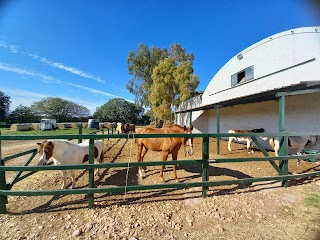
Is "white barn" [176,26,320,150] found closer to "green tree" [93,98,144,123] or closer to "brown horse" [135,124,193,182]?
"brown horse" [135,124,193,182]

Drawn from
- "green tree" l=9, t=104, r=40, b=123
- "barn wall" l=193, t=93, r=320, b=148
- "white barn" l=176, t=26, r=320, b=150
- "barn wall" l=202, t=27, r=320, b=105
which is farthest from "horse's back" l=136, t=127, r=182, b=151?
"green tree" l=9, t=104, r=40, b=123

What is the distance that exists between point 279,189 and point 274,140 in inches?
161

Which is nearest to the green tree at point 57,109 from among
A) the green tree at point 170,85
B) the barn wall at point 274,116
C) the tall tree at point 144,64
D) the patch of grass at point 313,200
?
the tall tree at point 144,64

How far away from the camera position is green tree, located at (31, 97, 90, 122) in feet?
236

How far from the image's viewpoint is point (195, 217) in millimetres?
3096

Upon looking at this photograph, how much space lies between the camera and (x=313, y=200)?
147 inches

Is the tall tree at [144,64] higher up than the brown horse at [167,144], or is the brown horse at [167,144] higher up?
the tall tree at [144,64]

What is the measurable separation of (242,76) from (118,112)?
70960 millimetres

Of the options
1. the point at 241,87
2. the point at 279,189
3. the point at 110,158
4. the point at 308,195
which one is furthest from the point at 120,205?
the point at 241,87

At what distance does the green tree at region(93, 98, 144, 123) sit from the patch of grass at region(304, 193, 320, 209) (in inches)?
2758

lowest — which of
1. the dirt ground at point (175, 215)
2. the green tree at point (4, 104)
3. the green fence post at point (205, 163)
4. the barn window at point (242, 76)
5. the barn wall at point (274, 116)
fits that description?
the dirt ground at point (175, 215)

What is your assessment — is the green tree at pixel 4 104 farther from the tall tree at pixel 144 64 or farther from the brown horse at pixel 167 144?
the brown horse at pixel 167 144

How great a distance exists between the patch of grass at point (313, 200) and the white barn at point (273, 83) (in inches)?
64.0

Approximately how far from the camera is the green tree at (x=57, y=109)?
71.8m
